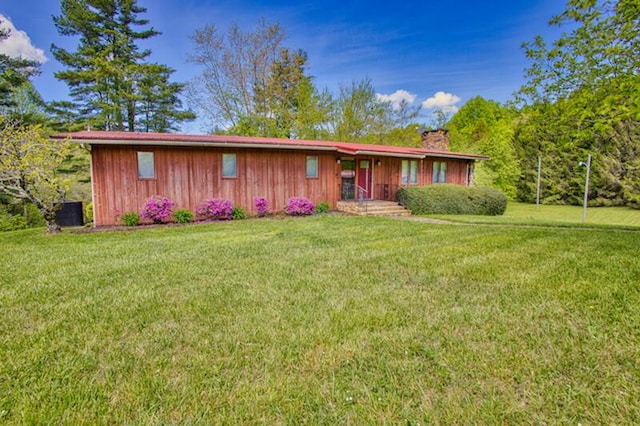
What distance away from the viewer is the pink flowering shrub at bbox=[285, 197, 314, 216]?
11.4 meters

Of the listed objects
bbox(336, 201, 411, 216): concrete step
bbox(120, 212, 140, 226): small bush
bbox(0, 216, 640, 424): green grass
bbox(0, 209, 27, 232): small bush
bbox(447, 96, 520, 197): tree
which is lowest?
bbox(0, 209, 27, 232): small bush

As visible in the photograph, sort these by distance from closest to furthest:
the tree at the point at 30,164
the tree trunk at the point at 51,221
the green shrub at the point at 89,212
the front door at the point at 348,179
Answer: the tree at the point at 30,164 → the tree trunk at the point at 51,221 → the green shrub at the point at 89,212 → the front door at the point at 348,179

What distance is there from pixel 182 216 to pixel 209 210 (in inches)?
33.0

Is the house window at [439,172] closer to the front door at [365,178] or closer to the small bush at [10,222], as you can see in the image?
the front door at [365,178]

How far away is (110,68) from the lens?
19484mm

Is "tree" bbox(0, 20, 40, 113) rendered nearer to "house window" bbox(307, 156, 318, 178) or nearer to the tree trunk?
the tree trunk

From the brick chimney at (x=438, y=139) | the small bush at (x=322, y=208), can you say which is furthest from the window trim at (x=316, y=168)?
the brick chimney at (x=438, y=139)

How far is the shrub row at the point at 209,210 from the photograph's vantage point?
975 centimetres

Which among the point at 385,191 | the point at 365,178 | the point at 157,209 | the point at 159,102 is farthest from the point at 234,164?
the point at 159,102

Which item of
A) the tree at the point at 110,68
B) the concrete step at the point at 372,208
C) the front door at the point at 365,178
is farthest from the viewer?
the tree at the point at 110,68

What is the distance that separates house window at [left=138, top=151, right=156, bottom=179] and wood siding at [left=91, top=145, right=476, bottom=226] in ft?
0.36

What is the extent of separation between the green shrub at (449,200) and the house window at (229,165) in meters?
6.74

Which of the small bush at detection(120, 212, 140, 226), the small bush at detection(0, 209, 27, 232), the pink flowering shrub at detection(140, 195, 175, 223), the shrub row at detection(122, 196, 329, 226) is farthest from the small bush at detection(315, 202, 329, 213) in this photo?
the small bush at detection(0, 209, 27, 232)

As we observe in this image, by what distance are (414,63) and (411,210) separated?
15.5 m
